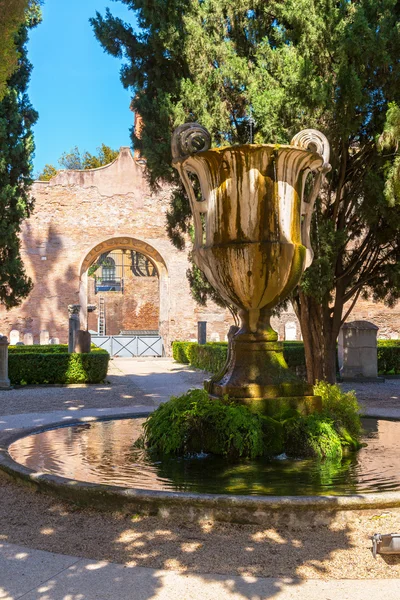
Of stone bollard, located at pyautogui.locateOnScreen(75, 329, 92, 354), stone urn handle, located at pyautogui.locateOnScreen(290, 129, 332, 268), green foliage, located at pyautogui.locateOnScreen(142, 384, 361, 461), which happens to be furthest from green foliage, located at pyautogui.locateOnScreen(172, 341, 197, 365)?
green foliage, located at pyautogui.locateOnScreen(142, 384, 361, 461)

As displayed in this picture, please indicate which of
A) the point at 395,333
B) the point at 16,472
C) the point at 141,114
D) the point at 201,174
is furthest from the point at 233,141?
the point at 395,333

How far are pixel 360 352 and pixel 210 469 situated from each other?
9.84 metres

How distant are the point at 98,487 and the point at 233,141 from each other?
7335mm

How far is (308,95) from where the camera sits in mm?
8695

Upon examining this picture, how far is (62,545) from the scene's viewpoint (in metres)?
3.12

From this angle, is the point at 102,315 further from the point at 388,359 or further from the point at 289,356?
the point at 289,356

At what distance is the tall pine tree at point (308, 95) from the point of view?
880 centimetres

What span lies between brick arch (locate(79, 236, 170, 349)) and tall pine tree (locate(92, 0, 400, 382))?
494 inches

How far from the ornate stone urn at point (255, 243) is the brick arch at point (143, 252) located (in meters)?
18.4

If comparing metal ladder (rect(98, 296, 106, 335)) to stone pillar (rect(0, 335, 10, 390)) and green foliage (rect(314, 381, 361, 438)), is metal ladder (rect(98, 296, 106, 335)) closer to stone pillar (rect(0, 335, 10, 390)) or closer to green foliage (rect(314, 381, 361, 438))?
stone pillar (rect(0, 335, 10, 390))

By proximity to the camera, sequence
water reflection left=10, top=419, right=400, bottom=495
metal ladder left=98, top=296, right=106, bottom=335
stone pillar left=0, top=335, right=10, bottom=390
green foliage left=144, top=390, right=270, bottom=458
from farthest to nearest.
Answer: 1. metal ladder left=98, top=296, right=106, bottom=335
2. stone pillar left=0, top=335, right=10, bottom=390
3. green foliage left=144, top=390, right=270, bottom=458
4. water reflection left=10, top=419, right=400, bottom=495

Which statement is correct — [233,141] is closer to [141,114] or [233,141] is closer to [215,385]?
[141,114]

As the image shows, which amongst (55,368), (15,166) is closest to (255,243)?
(55,368)

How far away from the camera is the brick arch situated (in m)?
23.3
